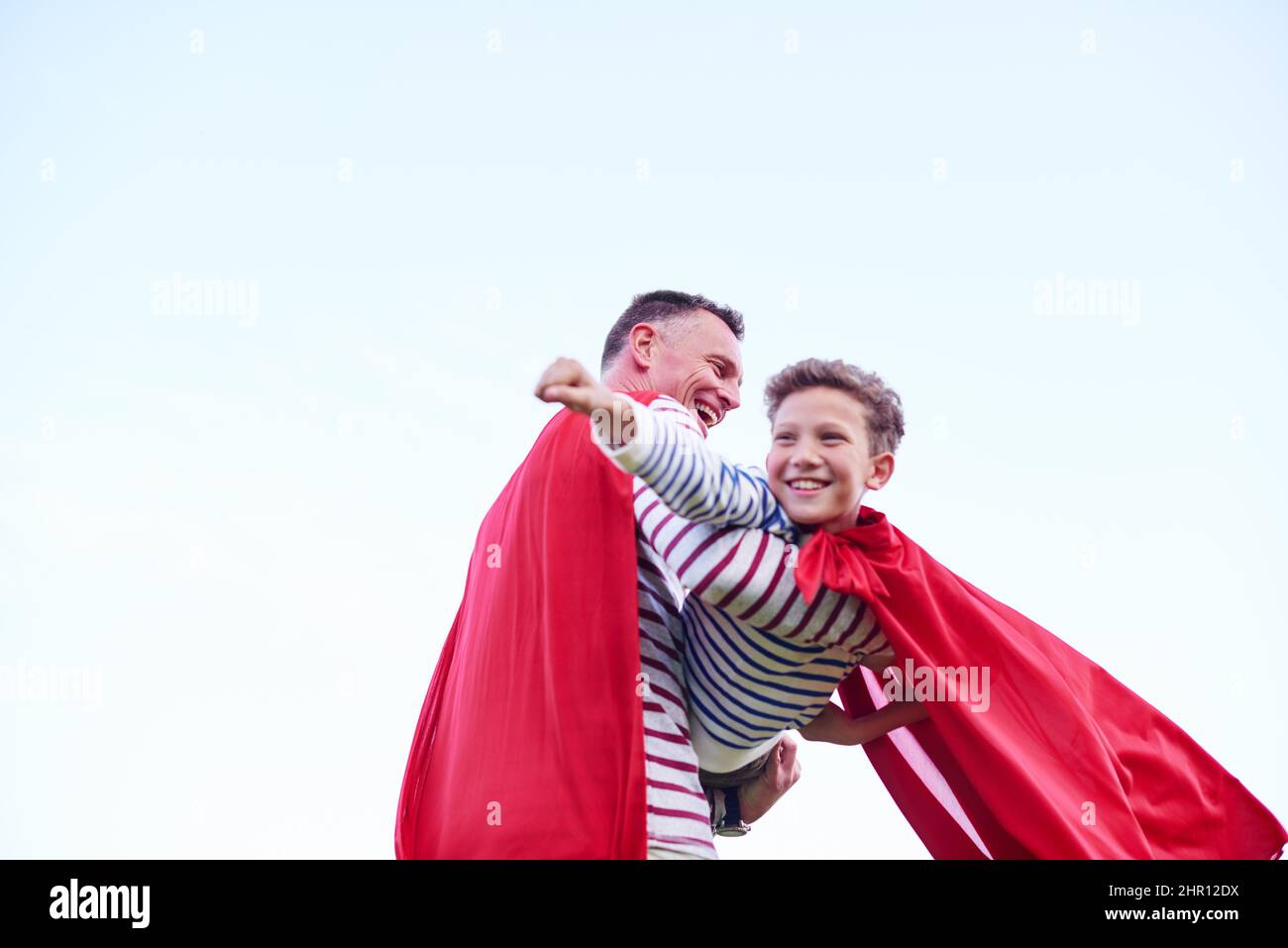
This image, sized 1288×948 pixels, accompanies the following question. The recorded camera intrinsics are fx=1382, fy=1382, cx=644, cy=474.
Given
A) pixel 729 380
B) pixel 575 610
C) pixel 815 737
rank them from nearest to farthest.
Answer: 1. pixel 575 610
2. pixel 815 737
3. pixel 729 380

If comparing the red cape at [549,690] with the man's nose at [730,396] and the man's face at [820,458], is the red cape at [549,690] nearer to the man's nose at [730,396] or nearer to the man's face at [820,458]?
the man's face at [820,458]

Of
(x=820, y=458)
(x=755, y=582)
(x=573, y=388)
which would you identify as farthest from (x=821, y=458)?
(x=573, y=388)

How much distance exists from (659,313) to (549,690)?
1.32 metres

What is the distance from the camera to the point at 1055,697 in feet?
10.1

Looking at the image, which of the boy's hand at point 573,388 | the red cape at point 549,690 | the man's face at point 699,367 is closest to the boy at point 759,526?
the boy's hand at point 573,388

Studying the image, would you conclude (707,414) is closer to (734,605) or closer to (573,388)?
(734,605)

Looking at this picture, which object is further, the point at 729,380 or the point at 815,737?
the point at 729,380

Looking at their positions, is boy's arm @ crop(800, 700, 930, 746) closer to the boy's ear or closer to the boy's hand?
the boy's ear

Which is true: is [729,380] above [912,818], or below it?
above

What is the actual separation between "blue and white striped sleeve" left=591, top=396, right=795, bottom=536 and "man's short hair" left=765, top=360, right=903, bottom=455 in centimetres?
30
